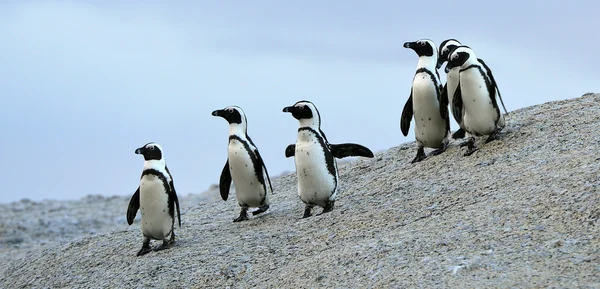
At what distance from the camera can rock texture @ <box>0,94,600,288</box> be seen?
5.12 meters

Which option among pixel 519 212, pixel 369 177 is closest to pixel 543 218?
pixel 519 212

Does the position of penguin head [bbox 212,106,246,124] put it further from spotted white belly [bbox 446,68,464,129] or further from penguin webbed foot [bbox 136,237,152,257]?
spotted white belly [bbox 446,68,464,129]

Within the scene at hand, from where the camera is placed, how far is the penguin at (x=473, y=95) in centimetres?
759

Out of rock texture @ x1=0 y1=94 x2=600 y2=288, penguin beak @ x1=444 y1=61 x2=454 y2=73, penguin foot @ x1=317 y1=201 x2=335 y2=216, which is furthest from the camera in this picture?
penguin beak @ x1=444 y1=61 x2=454 y2=73

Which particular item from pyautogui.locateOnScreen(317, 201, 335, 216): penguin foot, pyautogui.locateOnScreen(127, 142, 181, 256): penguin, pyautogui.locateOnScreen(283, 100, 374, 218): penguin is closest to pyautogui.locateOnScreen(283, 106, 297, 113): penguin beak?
pyautogui.locateOnScreen(283, 100, 374, 218): penguin

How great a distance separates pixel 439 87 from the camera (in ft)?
26.5

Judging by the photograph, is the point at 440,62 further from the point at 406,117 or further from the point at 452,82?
the point at 406,117

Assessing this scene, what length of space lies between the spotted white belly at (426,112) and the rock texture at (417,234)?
24cm

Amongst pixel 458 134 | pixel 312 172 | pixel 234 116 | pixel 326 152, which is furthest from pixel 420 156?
pixel 234 116

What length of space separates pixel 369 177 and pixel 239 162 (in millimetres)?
1742

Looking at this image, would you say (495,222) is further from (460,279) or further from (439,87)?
(439,87)

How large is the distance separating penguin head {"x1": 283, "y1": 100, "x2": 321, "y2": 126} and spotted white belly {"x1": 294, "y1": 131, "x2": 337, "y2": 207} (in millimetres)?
131

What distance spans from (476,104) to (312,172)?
166 cm

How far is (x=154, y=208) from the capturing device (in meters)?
7.20
